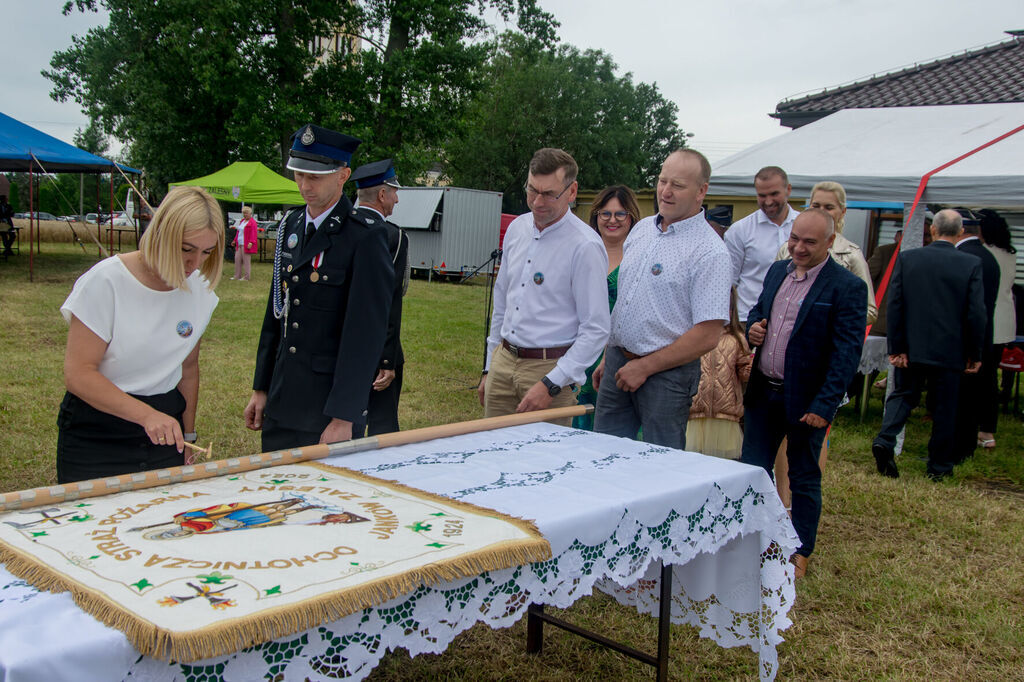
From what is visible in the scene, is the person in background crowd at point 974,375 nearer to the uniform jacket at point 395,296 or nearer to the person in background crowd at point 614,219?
the person in background crowd at point 614,219

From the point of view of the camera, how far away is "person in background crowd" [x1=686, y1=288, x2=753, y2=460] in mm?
4477

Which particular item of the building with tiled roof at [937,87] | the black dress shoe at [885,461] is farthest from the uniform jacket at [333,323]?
the building with tiled roof at [937,87]

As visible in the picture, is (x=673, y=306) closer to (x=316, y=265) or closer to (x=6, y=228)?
(x=316, y=265)

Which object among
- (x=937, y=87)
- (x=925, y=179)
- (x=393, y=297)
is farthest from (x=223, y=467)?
(x=937, y=87)

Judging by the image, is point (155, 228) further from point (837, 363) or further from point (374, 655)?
point (837, 363)

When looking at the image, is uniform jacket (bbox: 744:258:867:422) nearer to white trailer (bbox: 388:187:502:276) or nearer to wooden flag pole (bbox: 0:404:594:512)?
wooden flag pole (bbox: 0:404:594:512)

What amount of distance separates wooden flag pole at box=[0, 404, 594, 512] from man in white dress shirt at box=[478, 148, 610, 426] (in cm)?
40

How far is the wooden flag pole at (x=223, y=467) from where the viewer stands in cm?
175

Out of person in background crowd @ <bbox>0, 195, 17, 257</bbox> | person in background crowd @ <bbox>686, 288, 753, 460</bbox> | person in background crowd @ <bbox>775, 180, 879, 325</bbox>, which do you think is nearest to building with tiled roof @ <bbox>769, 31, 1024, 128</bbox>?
person in background crowd @ <bbox>775, 180, 879, 325</bbox>

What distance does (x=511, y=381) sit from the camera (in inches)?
145

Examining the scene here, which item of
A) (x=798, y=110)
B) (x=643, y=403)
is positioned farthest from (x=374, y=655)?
(x=798, y=110)

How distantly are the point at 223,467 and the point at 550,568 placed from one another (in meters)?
0.86

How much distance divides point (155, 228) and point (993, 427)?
7.04 metres

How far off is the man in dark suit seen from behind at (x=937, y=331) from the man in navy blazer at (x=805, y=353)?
2324 millimetres
